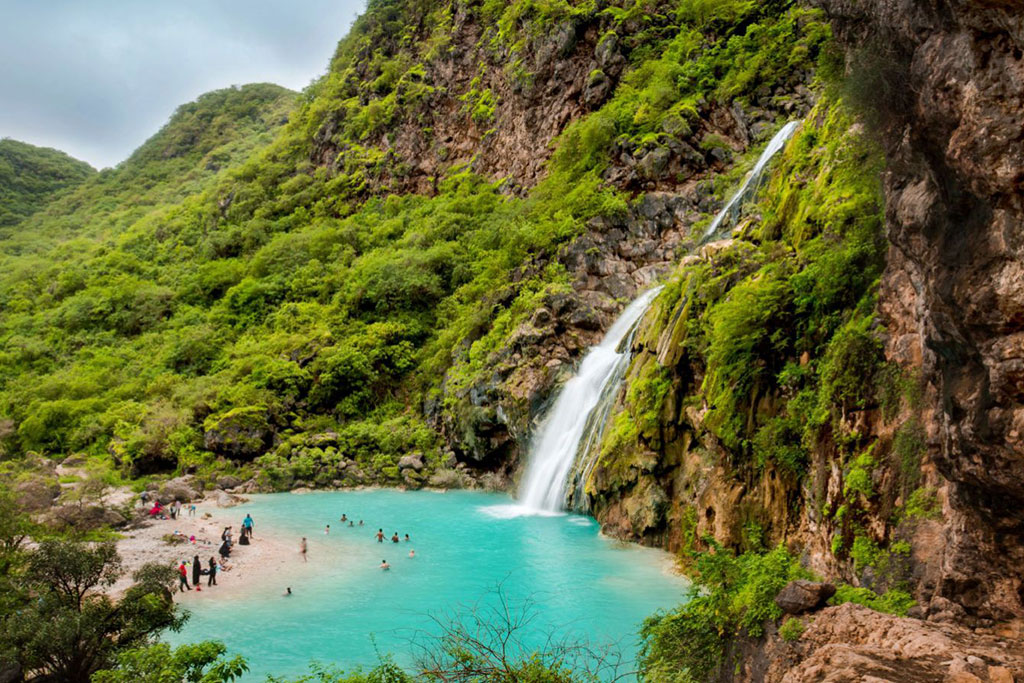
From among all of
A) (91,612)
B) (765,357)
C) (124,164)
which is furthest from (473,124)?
(124,164)

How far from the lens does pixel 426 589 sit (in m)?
15.7

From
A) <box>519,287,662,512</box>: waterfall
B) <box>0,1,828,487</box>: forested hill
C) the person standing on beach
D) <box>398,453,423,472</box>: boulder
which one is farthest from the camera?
<box>0,1,828,487</box>: forested hill

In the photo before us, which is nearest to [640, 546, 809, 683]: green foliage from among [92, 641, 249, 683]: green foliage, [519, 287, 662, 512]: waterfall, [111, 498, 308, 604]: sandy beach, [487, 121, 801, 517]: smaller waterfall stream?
[92, 641, 249, 683]: green foliage

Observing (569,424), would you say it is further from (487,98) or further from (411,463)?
(487,98)

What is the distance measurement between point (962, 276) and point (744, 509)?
7911 mm

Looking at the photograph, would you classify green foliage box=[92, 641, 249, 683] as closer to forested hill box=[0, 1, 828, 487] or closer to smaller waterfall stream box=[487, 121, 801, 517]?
smaller waterfall stream box=[487, 121, 801, 517]

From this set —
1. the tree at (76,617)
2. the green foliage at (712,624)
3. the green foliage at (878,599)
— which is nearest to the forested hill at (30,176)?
the tree at (76,617)

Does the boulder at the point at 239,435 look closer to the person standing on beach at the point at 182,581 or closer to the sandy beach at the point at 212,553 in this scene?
the sandy beach at the point at 212,553

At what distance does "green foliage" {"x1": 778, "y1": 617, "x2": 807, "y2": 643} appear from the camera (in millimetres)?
7992

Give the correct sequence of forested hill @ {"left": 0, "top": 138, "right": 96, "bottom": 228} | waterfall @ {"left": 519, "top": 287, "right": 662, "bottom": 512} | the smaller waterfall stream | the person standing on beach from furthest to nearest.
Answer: forested hill @ {"left": 0, "top": 138, "right": 96, "bottom": 228} → waterfall @ {"left": 519, "top": 287, "right": 662, "bottom": 512} → the smaller waterfall stream → the person standing on beach

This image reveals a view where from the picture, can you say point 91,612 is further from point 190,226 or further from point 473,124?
point 190,226

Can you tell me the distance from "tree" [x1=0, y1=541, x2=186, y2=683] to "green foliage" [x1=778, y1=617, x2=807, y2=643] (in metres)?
10.1

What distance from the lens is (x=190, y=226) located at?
191 feet

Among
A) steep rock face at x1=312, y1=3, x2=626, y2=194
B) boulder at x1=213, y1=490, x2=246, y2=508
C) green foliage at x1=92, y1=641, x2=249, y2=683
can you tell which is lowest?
boulder at x1=213, y1=490, x2=246, y2=508
